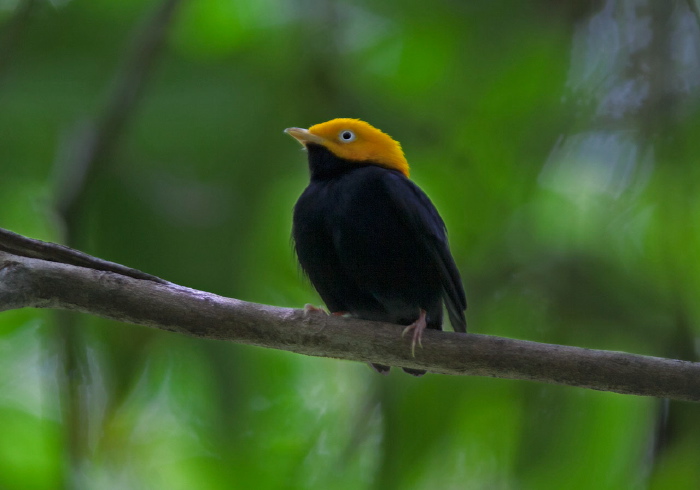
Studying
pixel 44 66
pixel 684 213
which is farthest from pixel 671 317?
pixel 44 66

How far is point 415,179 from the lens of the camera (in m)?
5.32

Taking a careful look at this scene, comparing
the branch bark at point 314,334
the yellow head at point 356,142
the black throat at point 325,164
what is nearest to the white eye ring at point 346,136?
the yellow head at point 356,142

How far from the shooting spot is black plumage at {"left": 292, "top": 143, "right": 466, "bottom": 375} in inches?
163

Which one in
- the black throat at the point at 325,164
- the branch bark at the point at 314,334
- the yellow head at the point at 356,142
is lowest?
the branch bark at the point at 314,334

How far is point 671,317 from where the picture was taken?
13.3 ft

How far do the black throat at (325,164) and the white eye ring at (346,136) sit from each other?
0.37 feet

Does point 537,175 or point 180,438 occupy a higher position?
point 537,175

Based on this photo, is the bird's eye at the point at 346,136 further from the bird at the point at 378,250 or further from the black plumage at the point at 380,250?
the black plumage at the point at 380,250

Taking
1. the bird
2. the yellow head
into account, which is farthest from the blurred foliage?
the bird

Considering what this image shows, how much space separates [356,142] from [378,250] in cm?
93

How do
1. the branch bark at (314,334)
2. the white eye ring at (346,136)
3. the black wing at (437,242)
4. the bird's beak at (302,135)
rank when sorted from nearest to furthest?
1. the branch bark at (314,334)
2. the black wing at (437,242)
3. the bird's beak at (302,135)
4. the white eye ring at (346,136)

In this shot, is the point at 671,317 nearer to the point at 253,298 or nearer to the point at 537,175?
the point at 537,175

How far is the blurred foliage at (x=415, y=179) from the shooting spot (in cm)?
416

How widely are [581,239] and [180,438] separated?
121 inches
